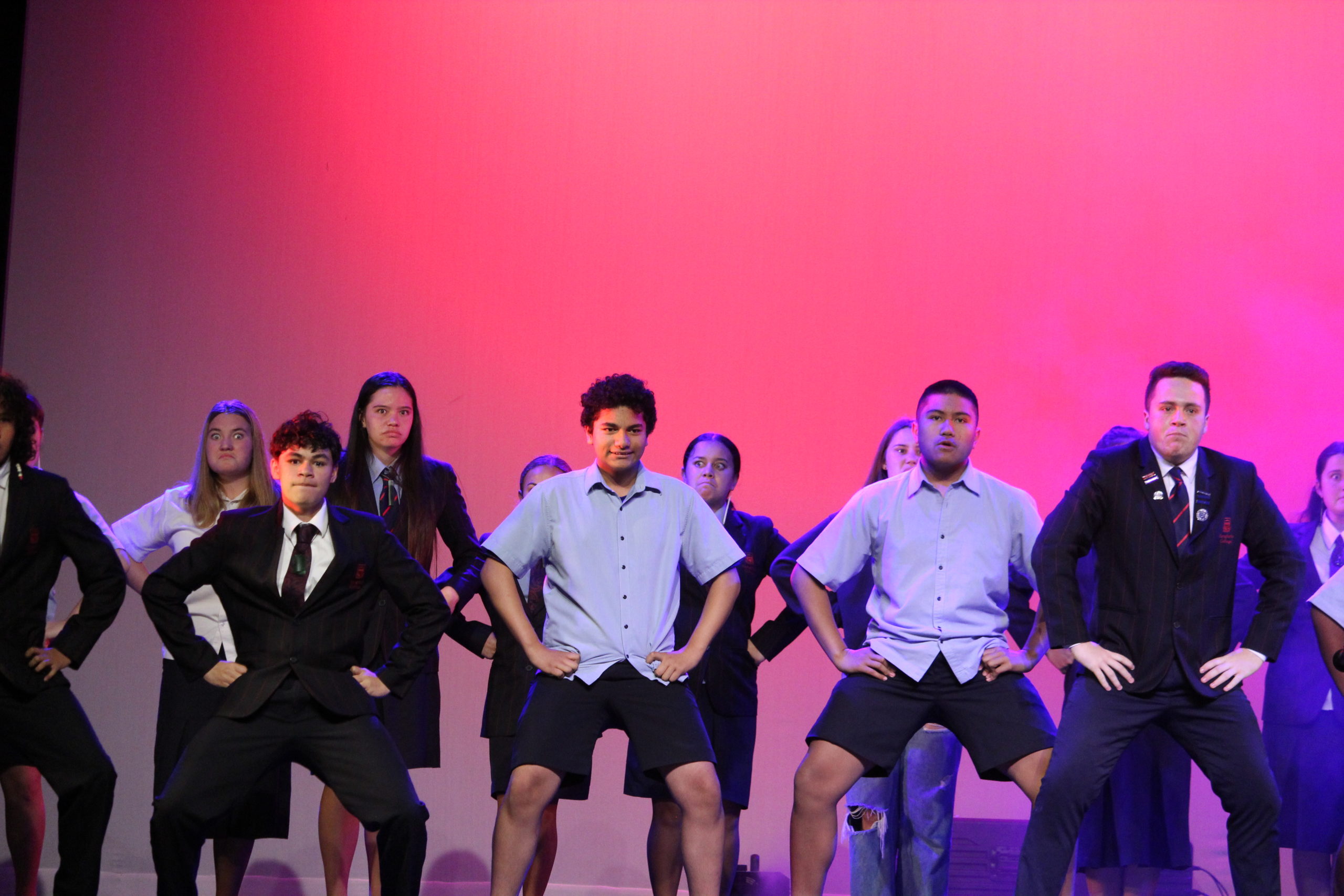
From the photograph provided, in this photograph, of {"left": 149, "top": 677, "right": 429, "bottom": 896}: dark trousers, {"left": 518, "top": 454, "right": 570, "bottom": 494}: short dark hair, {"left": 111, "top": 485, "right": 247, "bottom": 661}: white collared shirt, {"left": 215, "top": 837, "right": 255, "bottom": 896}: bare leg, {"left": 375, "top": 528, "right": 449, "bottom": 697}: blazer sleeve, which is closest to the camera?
{"left": 149, "top": 677, "right": 429, "bottom": 896}: dark trousers

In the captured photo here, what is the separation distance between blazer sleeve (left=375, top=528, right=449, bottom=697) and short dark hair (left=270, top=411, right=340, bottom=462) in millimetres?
343

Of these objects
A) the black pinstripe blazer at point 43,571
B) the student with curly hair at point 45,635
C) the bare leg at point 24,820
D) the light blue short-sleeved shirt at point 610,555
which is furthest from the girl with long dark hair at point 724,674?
the bare leg at point 24,820

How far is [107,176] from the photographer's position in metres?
6.16

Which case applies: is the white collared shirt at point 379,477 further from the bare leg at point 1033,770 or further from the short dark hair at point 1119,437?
the short dark hair at point 1119,437

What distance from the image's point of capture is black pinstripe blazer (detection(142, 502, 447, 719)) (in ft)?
12.3

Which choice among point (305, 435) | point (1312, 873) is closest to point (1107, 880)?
point (1312, 873)

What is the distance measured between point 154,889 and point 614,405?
12.0ft

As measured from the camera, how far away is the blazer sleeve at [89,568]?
4.07 metres

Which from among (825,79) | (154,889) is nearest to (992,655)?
(825,79)

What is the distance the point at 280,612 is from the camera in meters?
3.78

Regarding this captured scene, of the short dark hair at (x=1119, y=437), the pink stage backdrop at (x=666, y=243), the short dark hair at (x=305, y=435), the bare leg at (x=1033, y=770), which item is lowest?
the bare leg at (x=1033, y=770)

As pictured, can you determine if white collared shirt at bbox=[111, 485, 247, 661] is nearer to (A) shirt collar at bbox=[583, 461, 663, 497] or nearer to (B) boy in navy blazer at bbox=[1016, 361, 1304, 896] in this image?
(A) shirt collar at bbox=[583, 461, 663, 497]

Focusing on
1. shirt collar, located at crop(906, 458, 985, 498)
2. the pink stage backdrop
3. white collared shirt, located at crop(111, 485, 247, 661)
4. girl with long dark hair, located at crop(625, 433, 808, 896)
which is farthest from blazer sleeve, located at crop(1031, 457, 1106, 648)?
white collared shirt, located at crop(111, 485, 247, 661)

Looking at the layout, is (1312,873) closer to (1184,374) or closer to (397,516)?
(1184,374)
